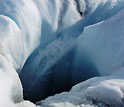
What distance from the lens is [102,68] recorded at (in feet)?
5.20

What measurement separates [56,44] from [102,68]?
51 cm

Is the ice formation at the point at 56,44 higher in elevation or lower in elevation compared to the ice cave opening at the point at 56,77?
higher

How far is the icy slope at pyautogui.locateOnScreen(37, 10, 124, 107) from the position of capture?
104cm

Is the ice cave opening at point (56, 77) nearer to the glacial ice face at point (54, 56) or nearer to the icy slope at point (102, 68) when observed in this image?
the glacial ice face at point (54, 56)

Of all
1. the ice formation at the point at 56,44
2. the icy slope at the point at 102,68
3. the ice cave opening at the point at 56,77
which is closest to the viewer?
the icy slope at the point at 102,68

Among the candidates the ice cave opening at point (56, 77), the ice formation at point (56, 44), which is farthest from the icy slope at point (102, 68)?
the ice cave opening at point (56, 77)

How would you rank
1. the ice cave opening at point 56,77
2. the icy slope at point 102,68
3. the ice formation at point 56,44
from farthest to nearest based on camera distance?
the ice cave opening at point 56,77
the ice formation at point 56,44
the icy slope at point 102,68

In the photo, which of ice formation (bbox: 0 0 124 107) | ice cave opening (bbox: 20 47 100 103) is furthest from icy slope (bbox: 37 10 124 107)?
ice cave opening (bbox: 20 47 100 103)

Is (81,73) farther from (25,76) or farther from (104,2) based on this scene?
(104,2)

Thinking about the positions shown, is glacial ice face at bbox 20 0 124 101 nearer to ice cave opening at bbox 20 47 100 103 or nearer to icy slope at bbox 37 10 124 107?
ice cave opening at bbox 20 47 100 103

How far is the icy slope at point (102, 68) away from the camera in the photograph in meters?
1.04

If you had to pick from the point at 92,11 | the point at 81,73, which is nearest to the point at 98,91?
the point at 81,73

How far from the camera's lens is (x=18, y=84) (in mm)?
1229

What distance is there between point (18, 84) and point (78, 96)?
34 centimetres
